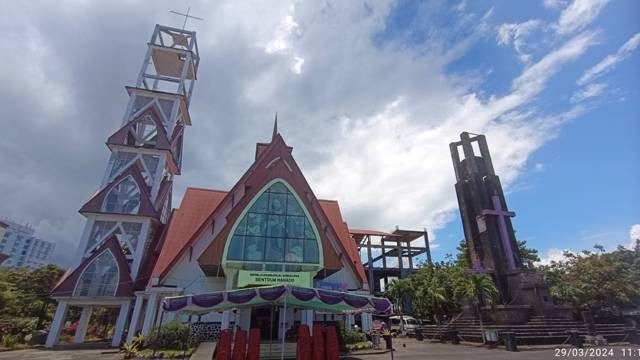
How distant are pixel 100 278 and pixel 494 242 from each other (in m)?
30.5

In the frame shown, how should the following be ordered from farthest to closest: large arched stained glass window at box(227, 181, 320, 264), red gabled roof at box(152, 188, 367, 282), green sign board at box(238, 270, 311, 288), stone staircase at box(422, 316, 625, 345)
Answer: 1. red gabled roof at box(152, 188, 367, 282)
2. large arched stained glass window at box(227, 181, 320, 264)
3. stone staircase at box(422, 316, 625, 345)
4. green sign board at box(238, 270, 311, 288)

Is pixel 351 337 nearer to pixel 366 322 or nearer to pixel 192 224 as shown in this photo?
pixel 366 322

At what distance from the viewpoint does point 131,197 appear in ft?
78.0

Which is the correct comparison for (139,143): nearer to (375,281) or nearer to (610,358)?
(610,358)

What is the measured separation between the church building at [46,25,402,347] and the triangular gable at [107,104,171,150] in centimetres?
8

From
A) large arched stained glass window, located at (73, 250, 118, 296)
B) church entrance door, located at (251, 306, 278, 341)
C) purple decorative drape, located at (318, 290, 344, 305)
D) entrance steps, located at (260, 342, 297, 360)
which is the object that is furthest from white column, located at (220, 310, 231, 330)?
purple decorative drape, located at (318, 290, 344, 305)

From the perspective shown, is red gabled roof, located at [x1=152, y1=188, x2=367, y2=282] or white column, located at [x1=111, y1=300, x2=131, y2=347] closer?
white column, located at [x1=111, y1=300, x2=131, y2=347]

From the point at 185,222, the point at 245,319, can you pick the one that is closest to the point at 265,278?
the point at 245,319

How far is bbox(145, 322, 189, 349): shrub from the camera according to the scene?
1410cm

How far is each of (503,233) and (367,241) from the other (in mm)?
21903

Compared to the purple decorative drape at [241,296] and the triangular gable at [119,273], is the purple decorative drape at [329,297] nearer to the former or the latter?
the purple decorative drape at [241,296]

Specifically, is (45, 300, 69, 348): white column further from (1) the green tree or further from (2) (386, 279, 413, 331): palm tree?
(2) (386, 279, 413, 331): palm tree

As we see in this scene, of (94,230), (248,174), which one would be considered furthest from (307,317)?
(94,230)

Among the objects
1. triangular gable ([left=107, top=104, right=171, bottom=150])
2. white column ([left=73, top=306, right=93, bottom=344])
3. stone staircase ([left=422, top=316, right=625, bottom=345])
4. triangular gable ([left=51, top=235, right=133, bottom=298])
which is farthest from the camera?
triangular gable ([left=107, top=104, right=171, bottom=150])
